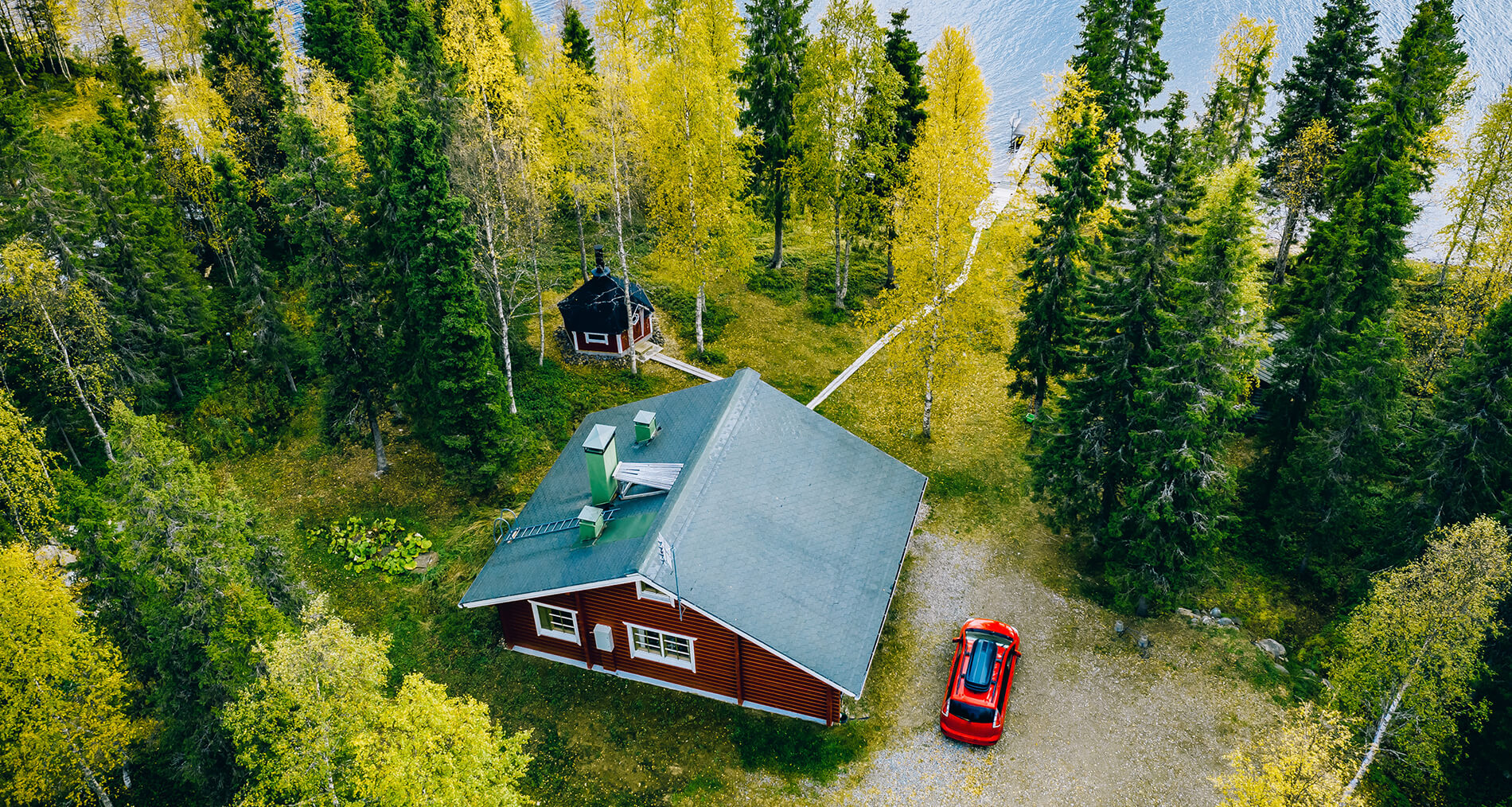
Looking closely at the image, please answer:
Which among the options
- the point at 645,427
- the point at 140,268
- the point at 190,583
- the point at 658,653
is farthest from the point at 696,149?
the point at 190,583

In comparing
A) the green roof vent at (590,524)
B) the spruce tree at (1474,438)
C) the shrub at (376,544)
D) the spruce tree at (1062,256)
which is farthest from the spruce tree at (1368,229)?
the shrub at (376,544)

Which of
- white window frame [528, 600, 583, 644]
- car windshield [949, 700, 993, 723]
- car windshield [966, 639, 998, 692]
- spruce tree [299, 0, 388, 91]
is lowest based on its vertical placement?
car windshield [949, 700, 993, 723]

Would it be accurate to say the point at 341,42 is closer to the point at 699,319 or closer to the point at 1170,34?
the point at 699,319

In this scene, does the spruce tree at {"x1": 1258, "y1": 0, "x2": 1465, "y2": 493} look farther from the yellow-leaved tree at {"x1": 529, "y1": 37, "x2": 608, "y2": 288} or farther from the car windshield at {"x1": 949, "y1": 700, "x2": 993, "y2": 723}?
the yellow-leaved tree at {"x1": 529, "y1": 37, "x2": 608, "y2": 288}

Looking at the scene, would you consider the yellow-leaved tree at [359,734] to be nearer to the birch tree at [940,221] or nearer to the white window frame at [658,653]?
the white window frame at [658,653]

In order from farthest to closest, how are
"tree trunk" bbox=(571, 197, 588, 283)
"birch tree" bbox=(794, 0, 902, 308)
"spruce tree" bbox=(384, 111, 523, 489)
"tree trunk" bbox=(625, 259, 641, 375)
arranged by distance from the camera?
"tree trunk" bbox=(571, 197, 588, 283) < "birch tree" bbox=(794, 0, 902, 308) < "tree trunk" bbox=(625, 259, 641, 375) < "spruce tree" bbox=(384, 111, 523, 489)

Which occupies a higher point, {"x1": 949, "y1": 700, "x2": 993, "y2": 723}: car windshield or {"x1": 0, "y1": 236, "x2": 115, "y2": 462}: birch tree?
{"x1": 0, "y1": 236, "x2": 115, "y2": 462}: birch tree

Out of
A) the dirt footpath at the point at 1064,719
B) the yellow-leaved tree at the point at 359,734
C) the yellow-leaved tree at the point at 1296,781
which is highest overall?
the yellow-leaved tree at the point at 359,734

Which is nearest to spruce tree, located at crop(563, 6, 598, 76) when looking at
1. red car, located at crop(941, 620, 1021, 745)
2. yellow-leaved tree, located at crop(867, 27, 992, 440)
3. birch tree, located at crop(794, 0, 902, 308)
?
birch tree, located at crop(794, 0, 902, 308)
